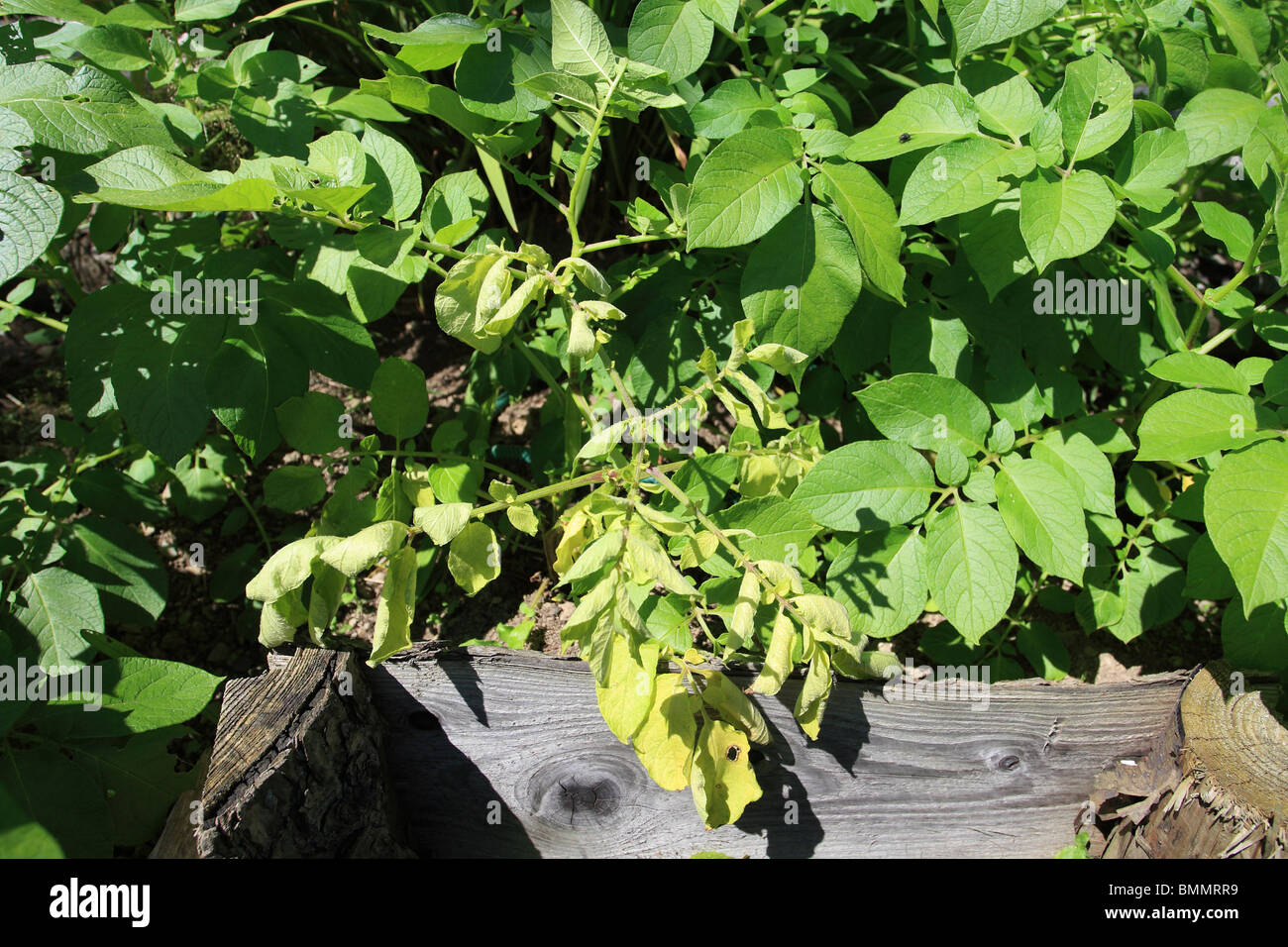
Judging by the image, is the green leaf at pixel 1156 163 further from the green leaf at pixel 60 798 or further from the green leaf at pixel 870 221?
the green leaf at pixel 60 798

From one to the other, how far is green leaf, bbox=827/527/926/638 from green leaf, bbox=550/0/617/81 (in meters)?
0.82

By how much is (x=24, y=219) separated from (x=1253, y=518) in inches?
65.0

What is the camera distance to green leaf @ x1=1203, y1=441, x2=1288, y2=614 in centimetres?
108

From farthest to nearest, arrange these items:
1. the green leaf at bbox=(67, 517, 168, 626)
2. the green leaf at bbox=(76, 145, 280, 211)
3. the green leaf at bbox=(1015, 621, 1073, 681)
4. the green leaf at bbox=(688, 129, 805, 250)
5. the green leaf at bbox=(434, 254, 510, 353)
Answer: the green leaf at bbox=(1015, 621, 1073, 681) < the green leaf at bbox=(67, 517, 168, 626) < the green leaf at bbox=(688, 129, 805, 250) < the green leaf at bbox=(434, 254, 510, 353) < the green leaf at bbox=(76, 145, 280, 211)

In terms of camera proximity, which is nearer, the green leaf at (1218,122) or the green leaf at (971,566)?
the green leaf at (971,566)

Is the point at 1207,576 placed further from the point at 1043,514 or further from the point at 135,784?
the point at 135,784

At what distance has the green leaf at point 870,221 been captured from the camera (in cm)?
124

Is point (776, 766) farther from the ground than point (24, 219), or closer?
closer

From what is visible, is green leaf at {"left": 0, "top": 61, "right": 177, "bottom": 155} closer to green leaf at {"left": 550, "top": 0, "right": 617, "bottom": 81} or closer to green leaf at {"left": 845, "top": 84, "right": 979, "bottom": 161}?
green leaf at {"left": 550, "top": 0, "right": 617, "bottom": 81}

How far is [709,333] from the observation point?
161cm

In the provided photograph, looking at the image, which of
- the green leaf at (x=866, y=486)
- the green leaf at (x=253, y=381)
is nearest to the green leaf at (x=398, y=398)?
the green leaf at (x=253, y=381)

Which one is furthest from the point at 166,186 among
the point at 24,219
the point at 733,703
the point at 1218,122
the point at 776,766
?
the point at 1218,122

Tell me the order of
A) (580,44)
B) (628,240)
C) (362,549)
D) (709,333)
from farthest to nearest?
(709,333), (628,240), (580,44), (362,549)

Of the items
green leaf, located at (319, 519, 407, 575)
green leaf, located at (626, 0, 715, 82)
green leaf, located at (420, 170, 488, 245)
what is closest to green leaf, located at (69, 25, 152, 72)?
green leaf, located at (420, 170, 488, 245)
